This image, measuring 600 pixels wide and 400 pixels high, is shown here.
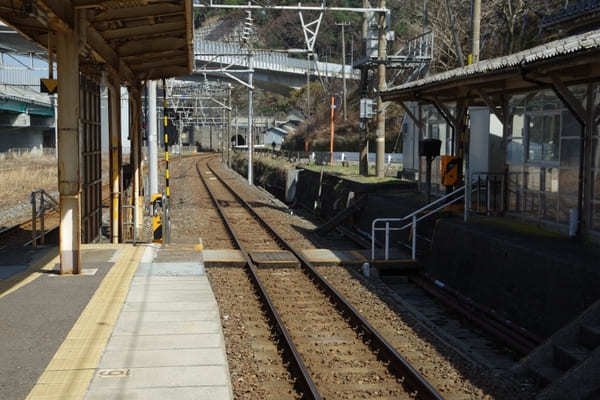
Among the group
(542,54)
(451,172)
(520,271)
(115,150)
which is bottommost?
(520,271)

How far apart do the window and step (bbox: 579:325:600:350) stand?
5.30 meters

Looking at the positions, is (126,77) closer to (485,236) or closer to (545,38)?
(485,236)

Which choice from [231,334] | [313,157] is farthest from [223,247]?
[313,157]

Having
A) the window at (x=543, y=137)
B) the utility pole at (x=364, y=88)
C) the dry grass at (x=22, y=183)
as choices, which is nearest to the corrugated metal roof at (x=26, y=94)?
the dry grass at (x=22, y=183)

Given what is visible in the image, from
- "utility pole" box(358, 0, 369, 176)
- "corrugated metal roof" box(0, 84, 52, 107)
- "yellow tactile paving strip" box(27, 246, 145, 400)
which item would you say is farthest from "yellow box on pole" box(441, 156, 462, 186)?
"corrugated metal roof" box(0, 84, 52, 107)

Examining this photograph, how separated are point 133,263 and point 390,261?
15.7ft

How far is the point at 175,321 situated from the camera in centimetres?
835

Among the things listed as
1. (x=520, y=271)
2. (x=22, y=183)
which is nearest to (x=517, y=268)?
(x=520, y=271)

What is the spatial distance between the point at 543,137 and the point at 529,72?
2916 mm

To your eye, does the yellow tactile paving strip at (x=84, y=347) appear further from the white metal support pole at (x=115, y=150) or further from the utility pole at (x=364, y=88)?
the utility pole at (x=364, y=88)

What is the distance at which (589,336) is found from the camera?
7.48m

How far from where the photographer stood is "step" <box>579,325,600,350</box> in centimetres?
737

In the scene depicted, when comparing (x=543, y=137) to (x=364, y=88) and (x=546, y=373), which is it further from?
(x=364, y=88)

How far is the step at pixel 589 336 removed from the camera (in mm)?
7367
